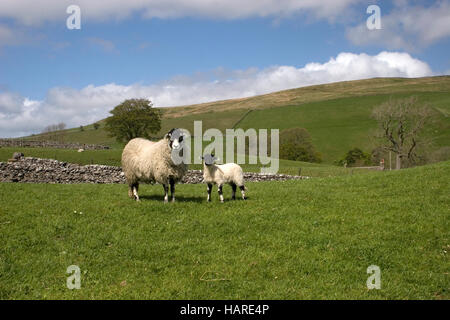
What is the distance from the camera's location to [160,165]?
14.4 metres

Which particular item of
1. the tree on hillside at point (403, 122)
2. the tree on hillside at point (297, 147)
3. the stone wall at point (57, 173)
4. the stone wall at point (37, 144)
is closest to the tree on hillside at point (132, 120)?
the stone wall at point (37, 144)

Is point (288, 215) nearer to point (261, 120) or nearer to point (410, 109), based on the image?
point (410, 109)

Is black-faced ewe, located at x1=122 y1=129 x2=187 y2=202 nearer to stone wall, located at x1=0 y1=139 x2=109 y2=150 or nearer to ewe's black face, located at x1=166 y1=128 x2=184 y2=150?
ewe's black face, located at x1=166 y1=128 x2=184 y2=150

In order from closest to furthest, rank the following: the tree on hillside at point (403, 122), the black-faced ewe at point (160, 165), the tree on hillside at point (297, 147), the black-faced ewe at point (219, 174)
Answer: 1. the black-faced ewe at point (160, 165)
2. the black-faced ewe at point (219, 174)
3. the tree on hillside at point (403, 122)
4. the tree on hillside at point (297, 147)

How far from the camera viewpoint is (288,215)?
13031mm

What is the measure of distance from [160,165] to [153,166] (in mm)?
350

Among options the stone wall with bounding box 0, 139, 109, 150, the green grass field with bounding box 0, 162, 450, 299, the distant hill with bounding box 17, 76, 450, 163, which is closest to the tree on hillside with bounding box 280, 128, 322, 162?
the distant hill with bounding box 17, 76, 450, 163

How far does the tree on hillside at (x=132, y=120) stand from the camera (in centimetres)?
6750

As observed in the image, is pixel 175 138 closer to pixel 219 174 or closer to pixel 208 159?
pixel 208 159

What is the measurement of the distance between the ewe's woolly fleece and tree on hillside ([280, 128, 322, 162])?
66410 millimetres

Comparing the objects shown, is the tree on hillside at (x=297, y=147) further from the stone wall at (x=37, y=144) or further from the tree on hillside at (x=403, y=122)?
the stone wall at (x=37, y=144)

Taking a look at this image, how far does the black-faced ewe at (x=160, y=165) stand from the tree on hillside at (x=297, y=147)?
218 feet
